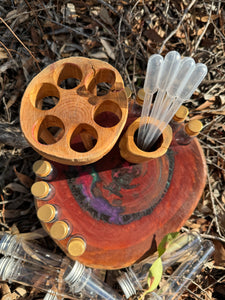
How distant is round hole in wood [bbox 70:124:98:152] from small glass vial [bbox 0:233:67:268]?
13.7 inches

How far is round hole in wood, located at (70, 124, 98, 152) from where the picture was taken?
0.53m

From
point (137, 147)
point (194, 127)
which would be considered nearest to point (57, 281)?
point (137, 147)

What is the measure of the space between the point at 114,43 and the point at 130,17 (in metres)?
0.11

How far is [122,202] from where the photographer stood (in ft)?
2.20

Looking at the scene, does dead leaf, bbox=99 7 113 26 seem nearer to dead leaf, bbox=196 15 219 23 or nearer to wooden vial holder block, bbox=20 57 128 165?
dead leaf, bbox=196 15 219 23

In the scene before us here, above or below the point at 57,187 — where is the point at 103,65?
above

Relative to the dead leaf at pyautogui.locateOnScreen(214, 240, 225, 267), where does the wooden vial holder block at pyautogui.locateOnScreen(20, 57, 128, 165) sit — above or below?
above

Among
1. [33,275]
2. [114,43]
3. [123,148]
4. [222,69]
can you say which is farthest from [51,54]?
[33,275]

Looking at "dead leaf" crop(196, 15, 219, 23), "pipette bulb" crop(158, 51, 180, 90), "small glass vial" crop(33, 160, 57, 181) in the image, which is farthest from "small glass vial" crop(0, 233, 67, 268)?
"dead leaf" crop(196, 15, 219, 23)

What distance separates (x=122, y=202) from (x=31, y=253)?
1.19ft

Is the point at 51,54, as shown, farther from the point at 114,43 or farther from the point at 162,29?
the point at 162,29

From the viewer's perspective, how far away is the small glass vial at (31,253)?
2.49 feet

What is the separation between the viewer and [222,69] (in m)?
1.00

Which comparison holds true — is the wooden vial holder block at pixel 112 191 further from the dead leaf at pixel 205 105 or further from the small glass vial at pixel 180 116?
the dead leaf at pixel 205 105
